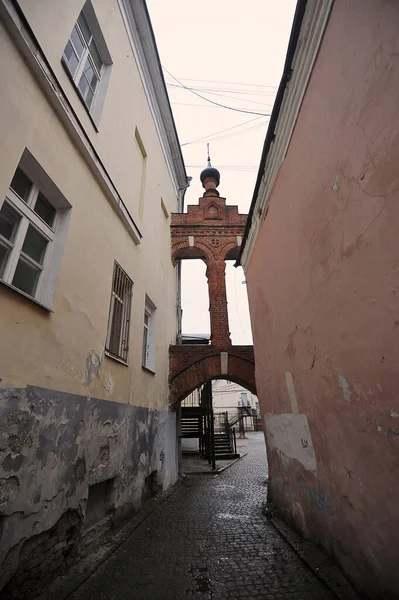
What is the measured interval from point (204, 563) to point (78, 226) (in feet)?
14.2

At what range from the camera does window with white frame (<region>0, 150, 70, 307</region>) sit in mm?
2727

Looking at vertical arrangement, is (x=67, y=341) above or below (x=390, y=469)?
above

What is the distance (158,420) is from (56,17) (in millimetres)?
7060

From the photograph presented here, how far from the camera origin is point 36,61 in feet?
9.53

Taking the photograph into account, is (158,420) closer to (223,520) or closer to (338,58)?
(223,520)

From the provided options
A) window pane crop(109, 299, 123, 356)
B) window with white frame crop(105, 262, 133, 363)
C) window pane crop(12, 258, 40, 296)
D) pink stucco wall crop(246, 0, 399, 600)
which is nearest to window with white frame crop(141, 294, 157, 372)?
window with white frame crop(105, 262, 133, 363)

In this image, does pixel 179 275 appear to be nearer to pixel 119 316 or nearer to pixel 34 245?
pixel 119 316

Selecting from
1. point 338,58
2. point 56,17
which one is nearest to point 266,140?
point 338,58

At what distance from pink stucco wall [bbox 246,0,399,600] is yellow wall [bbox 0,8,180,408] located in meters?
2.68

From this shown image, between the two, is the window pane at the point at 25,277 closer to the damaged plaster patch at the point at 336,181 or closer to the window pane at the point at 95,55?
the damaged plaster patch at the point at 336,181

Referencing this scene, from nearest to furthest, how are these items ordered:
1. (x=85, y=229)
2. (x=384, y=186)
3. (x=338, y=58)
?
(x=384, y=186)
(x=338, y=58)
(x=85, y=229)

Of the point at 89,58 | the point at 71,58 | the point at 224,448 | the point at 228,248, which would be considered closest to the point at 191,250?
the point at 228,248

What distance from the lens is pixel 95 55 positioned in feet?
16.1

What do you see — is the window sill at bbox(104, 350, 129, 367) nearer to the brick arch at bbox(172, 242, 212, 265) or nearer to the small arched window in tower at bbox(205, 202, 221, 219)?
the brick arch at bbox(172, 242, 212, 265)
